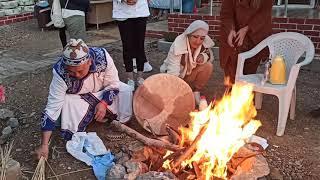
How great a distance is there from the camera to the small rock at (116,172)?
304 centimetres

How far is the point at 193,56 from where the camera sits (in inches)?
184

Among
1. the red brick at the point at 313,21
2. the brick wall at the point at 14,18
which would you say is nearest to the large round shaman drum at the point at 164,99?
the red brick at the point at 313,21

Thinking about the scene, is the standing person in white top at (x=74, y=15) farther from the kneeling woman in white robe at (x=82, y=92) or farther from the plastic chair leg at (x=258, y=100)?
the plastic chair leg at (x=258, y=100)

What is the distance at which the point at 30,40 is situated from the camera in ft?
28.2

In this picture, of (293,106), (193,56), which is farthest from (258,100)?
(193,56)

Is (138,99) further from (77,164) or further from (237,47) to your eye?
(237,47)

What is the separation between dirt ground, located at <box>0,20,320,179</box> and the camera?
11.7ft

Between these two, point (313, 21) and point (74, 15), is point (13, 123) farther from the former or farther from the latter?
point (313, 21)

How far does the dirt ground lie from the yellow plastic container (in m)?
0.52

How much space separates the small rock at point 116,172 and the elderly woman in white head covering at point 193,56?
5.73ft

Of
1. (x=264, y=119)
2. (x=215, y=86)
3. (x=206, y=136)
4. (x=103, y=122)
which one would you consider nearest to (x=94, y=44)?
(x=215, y=86)

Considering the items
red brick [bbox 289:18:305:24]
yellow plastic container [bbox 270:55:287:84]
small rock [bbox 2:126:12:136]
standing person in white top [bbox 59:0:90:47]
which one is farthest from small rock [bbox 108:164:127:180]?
red brick [bbox 289:18:305:24]

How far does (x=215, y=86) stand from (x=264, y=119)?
1.14m

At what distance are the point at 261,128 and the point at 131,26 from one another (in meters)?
2.18
